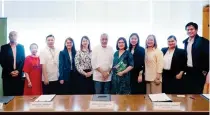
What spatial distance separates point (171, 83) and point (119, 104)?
2075mm

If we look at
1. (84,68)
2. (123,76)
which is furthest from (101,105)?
(84,68)

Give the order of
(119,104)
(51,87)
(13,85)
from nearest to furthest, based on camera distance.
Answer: (119,104)
(51,87)
(13,85)

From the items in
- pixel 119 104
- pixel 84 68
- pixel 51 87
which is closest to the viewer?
pixel 119 104

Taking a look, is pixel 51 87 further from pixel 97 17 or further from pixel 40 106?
pixel 40 106

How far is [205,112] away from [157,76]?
2.12 metres

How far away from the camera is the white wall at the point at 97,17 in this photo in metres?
4.79

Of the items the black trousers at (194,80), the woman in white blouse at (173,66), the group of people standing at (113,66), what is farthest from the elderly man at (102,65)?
the black trousers at (194,80)

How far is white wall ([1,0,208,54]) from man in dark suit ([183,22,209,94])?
0.72 meters

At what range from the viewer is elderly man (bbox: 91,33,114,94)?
4.07m

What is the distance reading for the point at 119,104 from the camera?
227 cm

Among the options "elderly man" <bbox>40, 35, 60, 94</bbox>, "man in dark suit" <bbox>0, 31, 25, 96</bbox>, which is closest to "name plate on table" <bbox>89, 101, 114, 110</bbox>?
"elderly man" <bbox>40, 35, 60, 94</bbox>

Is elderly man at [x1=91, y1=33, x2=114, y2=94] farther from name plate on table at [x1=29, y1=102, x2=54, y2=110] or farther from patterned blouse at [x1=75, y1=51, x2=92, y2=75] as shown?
name plate on table at [x1=29, y1=102, x2=54, y2=110]

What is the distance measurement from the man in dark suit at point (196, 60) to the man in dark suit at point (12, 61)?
8.43 feet

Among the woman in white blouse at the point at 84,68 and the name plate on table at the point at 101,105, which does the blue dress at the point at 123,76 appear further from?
the name plate on table at the point at 101,105
